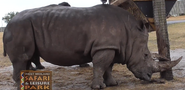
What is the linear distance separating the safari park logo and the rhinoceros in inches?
4.9

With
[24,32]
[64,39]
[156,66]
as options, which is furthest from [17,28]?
[156,66]

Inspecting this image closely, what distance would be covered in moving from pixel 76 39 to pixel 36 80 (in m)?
0.99

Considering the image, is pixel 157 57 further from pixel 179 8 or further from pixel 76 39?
pixel 179 8

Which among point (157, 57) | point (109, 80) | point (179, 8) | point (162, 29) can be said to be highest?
point (162, 29)

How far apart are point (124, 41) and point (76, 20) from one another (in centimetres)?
95

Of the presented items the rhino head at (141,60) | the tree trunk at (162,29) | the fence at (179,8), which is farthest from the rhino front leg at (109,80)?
the fence at (179,8)

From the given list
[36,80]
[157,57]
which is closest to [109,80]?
[157,57]

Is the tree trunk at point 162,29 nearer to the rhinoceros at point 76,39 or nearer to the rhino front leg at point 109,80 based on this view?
the rhinoceros at point 76,39

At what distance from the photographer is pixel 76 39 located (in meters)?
4.65

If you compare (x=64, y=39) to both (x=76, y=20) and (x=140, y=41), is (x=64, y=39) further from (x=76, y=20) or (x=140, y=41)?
(x=140, y=41)

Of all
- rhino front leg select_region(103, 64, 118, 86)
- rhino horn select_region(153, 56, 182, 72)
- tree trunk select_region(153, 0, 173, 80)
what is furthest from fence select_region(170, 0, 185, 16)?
rhino front leg select_region(103, 64, 118, 86)

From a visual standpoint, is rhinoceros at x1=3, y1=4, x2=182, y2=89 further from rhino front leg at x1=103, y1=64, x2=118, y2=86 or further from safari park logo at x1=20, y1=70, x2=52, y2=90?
rhino front leg at x1=103, y1=64, x2=118, y2=86

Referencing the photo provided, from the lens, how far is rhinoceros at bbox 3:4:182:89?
457 cm

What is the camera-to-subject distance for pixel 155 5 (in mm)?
5477
